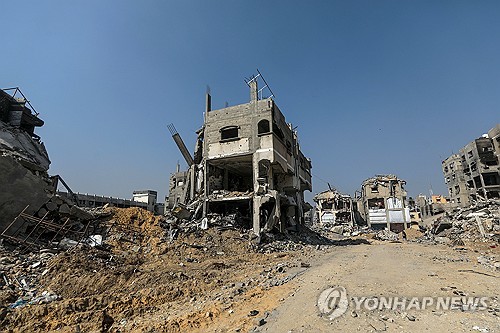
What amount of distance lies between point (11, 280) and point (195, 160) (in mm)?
18368

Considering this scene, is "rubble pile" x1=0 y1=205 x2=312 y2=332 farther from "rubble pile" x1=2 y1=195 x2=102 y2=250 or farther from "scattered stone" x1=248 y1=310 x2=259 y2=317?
"scattered stone" x1=248 y1=310 x2=259 y2=317

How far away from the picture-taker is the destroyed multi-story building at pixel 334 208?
51.6m

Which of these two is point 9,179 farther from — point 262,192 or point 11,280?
point 262,192

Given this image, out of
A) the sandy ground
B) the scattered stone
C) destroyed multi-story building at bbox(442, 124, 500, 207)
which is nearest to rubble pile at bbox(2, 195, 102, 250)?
the sandy ground

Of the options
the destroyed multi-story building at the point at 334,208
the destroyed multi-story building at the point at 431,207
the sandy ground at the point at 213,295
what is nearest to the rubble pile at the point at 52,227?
the sandy ground at the point at 213,295

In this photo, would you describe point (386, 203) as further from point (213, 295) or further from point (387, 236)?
point (213, 295)

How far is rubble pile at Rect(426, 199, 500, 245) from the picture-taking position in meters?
21.9

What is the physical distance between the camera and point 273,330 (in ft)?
16.3

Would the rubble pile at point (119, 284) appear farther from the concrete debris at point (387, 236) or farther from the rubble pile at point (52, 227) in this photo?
the concrete debris at point (387, 236)

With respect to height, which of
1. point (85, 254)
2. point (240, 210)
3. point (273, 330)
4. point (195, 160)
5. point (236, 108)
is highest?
point (236, 108)

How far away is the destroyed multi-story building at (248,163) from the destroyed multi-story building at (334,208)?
2708 centimetres

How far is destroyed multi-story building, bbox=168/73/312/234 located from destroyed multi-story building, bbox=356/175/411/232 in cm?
2948

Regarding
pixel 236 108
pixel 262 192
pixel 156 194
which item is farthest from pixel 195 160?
pixel 156 194

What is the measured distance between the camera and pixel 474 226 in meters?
24.5
